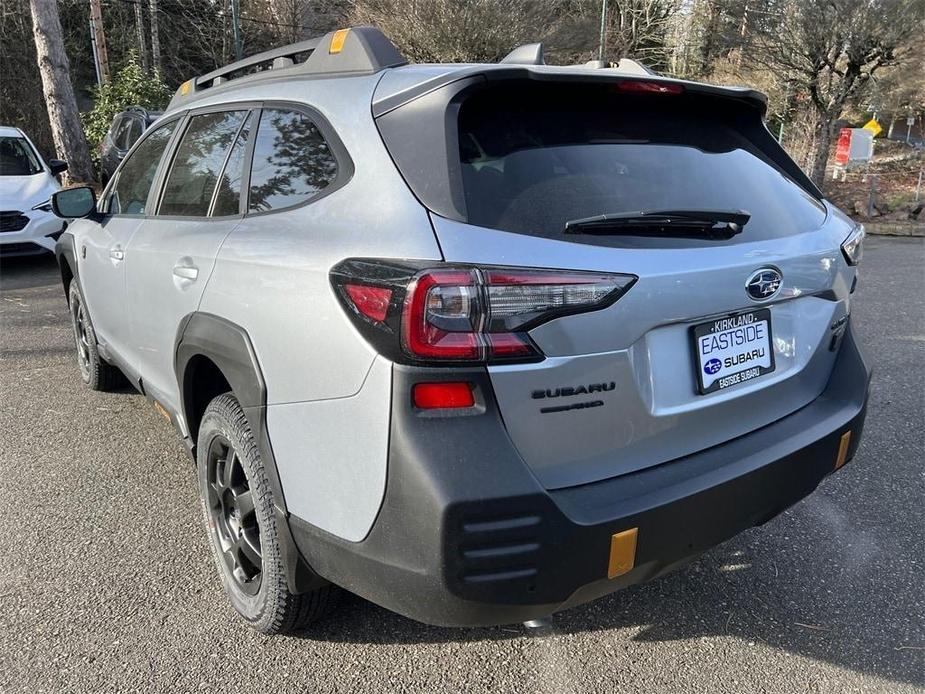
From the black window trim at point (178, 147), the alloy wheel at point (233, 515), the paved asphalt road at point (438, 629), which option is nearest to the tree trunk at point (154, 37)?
the black window trim at point (178, 147)

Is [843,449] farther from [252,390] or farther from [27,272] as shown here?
[27,272]

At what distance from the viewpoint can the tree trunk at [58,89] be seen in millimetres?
12188

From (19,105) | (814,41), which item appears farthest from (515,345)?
(19,105)

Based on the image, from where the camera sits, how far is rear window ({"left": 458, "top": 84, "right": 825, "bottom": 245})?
1.82m

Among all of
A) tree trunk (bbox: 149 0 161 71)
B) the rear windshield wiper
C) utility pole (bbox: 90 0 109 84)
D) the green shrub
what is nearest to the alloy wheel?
the rear windshield wiper

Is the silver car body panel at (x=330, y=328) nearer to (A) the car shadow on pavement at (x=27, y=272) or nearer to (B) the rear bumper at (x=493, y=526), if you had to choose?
(B) the rear bumper at (x=493, y=526)

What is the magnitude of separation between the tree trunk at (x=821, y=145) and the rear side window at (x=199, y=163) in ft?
45.5

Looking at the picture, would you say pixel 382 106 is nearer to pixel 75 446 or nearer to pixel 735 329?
pixel 735 329

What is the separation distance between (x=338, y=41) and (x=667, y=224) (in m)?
1.20

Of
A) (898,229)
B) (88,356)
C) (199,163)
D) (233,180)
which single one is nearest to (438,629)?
(233,180)

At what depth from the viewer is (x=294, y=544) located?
202cm

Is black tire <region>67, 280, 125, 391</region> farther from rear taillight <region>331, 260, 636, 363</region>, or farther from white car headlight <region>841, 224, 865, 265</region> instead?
white car headlight <region>841, 224, 865, 265</region>

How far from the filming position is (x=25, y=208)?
26.4 feet

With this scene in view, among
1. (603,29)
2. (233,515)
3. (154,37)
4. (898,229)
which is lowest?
(898,229)
